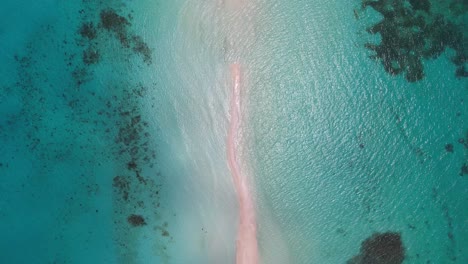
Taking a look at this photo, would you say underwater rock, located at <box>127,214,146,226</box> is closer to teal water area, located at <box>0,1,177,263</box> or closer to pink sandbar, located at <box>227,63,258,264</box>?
teal water area, located at <box>0,1,177,263</box>

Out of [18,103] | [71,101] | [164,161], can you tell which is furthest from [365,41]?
[18,103]

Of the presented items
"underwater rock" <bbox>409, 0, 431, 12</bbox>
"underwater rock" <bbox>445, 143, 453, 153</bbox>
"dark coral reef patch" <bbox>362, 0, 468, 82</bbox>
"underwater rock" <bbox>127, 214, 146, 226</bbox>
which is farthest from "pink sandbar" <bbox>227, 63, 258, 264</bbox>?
"underwater rock" <bbox>445, 143, 453, 153</bbox>

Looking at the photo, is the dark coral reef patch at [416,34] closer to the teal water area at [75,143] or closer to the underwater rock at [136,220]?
the teal water area at [75,143]

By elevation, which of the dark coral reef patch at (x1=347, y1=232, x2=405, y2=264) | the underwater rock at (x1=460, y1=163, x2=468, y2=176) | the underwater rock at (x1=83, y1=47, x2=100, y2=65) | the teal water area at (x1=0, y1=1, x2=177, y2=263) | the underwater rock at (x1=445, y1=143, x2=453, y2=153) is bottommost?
the dark coral reef patch at (x1=347, y1=232, x2=405, y2=264)

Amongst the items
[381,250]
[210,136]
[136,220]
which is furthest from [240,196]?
[381,250]

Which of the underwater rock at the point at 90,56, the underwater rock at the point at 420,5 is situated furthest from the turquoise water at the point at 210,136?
the underwater rock at the point at 420,5
